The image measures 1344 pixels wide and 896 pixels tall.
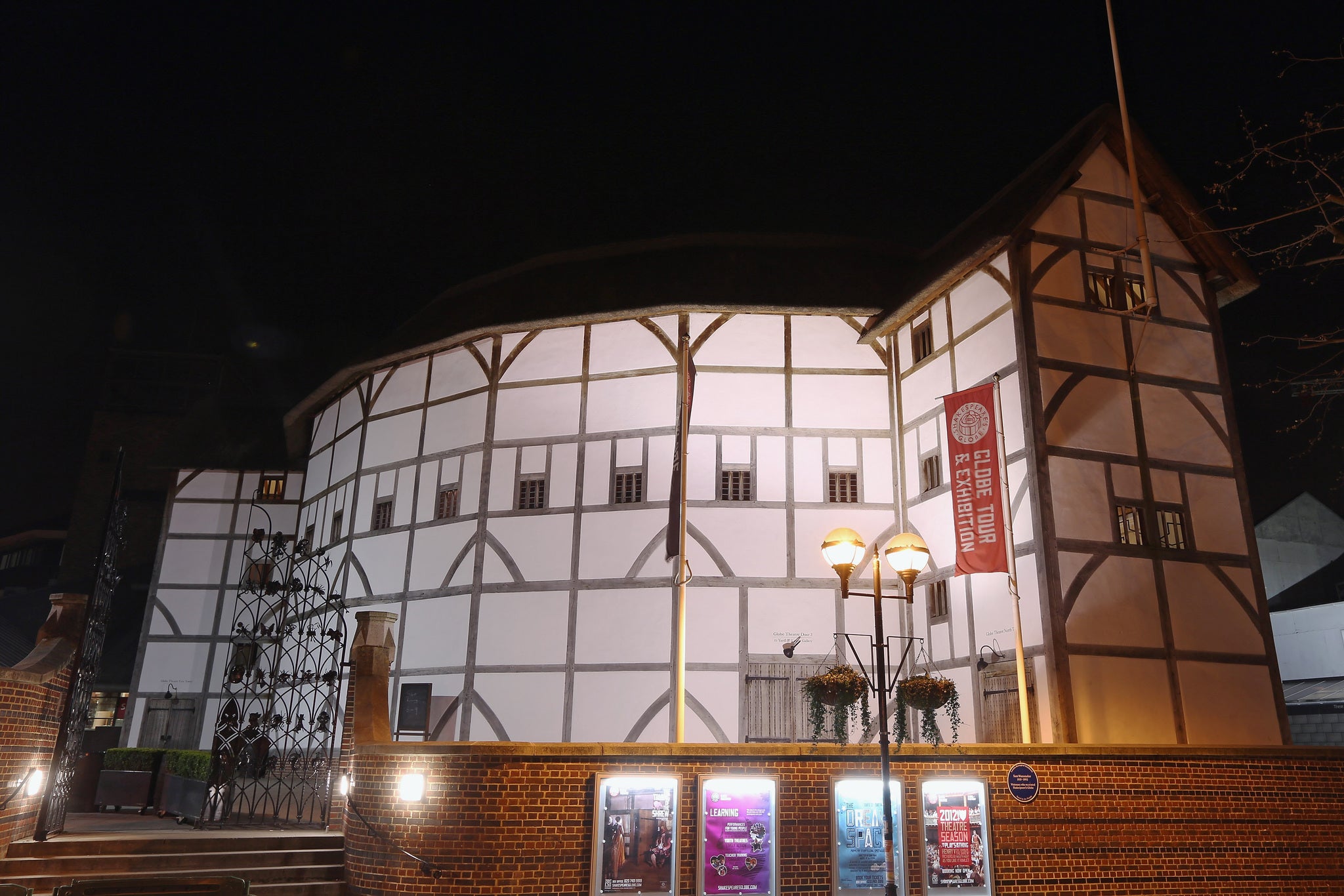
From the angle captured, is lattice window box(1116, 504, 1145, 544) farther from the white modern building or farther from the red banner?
the red banner

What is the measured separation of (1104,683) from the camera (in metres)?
12.8

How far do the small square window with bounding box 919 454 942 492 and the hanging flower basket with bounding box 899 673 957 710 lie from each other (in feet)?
17.7

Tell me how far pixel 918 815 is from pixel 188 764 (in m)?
12.5

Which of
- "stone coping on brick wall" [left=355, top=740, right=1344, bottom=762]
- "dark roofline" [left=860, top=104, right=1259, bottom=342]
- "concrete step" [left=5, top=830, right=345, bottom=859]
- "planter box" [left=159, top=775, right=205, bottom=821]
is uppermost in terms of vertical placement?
"dark roofline" [left=860, top=104, right=1259, bottom=342]

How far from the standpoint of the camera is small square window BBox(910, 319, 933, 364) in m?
16.9

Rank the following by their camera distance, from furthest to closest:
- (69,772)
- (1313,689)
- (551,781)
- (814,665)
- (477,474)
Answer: (1313,689) < (477,474) < (814,665) < (69,772) < (551,781)

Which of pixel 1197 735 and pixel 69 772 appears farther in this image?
pixel 1197 735

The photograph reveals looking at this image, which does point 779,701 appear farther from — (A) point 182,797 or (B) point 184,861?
(B) point 184,861

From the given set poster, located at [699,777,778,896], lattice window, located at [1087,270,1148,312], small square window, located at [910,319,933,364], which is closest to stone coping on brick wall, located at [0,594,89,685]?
poster, located at [699,777,778,896]

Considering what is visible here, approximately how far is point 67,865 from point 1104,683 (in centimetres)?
1239

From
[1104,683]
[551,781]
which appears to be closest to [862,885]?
[551,781]

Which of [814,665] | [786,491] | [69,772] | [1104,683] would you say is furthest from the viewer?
[786,491]

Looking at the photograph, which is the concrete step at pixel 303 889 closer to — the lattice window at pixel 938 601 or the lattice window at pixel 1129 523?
the lattice window at pixel 938 601

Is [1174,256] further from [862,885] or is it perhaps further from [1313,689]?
[862,885]
